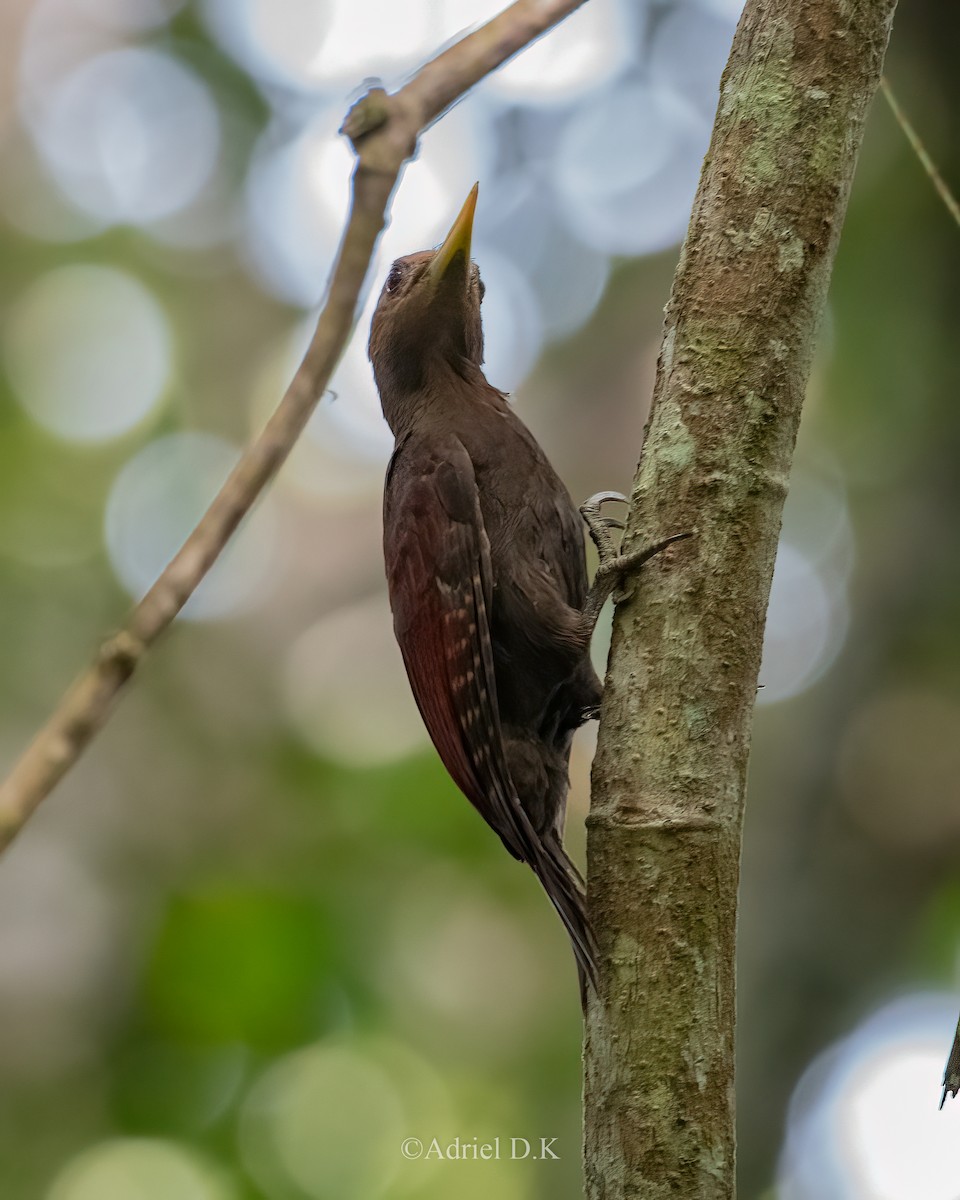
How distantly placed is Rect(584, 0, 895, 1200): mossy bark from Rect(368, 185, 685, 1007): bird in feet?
1.63

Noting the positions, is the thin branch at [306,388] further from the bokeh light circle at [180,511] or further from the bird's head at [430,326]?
the bokeh light circle at [180,511]

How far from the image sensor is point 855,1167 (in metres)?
3.68

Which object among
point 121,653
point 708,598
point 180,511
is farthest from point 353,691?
point 121,653

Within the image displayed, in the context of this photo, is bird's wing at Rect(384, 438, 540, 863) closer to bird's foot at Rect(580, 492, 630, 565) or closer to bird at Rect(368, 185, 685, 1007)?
bird at Rect(368, 185, 685, 1007)

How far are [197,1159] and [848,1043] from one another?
2155mm

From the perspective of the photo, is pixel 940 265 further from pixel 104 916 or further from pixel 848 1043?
pixel 104 916

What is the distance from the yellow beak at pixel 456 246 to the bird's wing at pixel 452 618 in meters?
0.51

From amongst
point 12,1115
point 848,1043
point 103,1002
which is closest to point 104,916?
point 103,1002

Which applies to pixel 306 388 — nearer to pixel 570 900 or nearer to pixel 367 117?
pixel 367 117

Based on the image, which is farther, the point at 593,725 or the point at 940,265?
the point at 593,725

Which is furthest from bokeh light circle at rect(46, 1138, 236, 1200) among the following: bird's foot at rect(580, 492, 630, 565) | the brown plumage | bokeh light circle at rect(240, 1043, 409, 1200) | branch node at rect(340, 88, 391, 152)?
branch node at rect(340, 88, 391, 152)

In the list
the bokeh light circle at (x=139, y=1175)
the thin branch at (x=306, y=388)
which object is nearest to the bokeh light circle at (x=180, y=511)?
the bokeh light circle at (x=139, y=1175)

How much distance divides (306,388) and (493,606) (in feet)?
6.14

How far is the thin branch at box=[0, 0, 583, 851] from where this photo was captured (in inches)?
34.6
